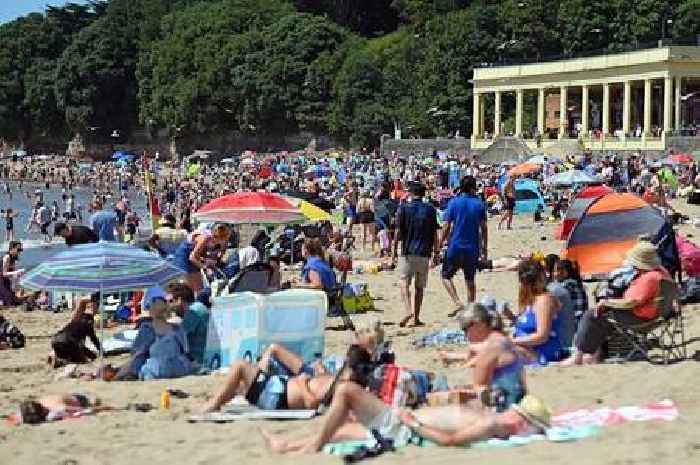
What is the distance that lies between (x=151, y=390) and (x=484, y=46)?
175 feet

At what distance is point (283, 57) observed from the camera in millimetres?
76688

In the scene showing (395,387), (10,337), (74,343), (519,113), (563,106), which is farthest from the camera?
(519,113)

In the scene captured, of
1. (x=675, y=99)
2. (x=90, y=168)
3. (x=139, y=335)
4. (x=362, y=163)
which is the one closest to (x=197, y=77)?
(x=90, y=168)

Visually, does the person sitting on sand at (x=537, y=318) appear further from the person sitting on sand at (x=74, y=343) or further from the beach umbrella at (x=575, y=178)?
the beach umbrella at (x=575, y=178)

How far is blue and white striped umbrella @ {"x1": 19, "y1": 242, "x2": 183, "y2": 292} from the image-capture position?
30.6ft

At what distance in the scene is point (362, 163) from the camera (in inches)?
1981

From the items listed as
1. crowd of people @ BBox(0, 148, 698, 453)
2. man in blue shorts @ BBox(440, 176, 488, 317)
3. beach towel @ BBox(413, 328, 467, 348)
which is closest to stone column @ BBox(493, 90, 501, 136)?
crowd of people @ BBox(0, 148, 698, 453)

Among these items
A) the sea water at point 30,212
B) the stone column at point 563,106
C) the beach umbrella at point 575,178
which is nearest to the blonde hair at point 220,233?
the sea water at point 30,212

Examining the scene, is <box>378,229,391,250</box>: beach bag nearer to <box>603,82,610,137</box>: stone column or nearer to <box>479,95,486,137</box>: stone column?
<box>603,82,610,137</box>: stone column

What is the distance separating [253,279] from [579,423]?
495cm

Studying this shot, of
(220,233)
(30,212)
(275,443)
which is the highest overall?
(220,233)

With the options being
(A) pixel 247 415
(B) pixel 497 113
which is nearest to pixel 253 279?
(A) pixel 247 415

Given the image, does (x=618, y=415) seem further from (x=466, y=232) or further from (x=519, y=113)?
(x=519, y=113)

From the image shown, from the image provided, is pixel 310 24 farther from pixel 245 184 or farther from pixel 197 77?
pixel 245 184
